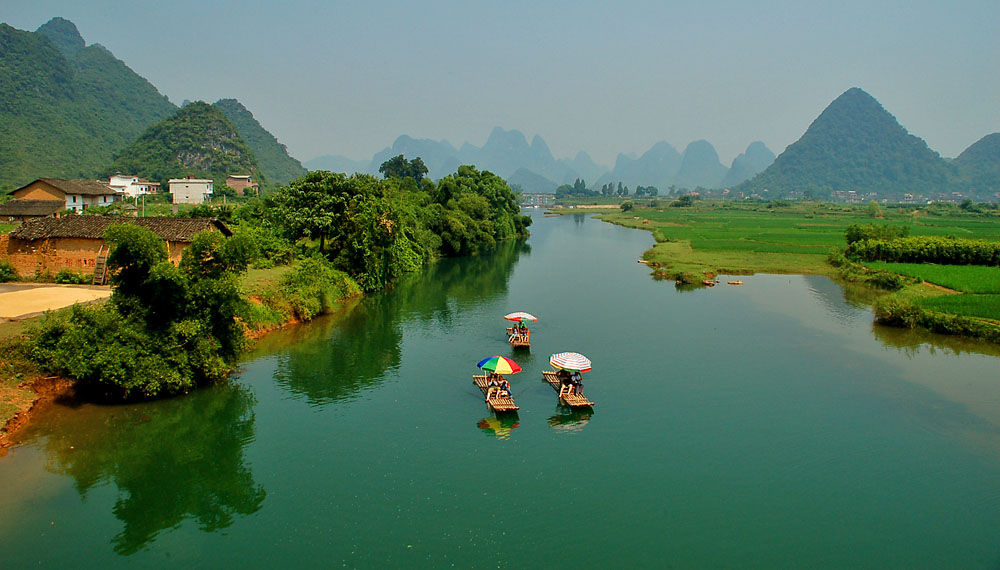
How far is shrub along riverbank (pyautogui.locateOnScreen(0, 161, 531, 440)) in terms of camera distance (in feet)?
55.8

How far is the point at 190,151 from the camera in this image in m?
108

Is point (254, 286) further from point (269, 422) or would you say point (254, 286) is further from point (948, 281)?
point (948, 281)

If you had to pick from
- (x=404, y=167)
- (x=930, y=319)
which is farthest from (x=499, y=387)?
(x=404, y=167)

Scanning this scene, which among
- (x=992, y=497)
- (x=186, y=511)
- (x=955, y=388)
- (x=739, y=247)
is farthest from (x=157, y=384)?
(x=739, y=247)

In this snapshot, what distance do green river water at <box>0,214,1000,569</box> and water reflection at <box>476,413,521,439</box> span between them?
7cm

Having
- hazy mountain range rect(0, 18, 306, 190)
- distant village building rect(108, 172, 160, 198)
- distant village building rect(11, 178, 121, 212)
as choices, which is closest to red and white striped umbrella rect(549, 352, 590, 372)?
distant village building rect(11, 178, 121, 212)

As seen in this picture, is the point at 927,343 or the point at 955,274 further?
the point at 955,274

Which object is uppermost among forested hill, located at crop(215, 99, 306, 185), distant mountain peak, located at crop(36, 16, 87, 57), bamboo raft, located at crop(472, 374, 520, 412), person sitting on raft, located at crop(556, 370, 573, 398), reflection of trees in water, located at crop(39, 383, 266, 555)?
distant mountain peak, located at crop(36, 16, 87, 57)

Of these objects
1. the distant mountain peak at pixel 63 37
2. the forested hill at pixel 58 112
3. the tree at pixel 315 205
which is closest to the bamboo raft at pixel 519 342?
the tree at pixel 315 205

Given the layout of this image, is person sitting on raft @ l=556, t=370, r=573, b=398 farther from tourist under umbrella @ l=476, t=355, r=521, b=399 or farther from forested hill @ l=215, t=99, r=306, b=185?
forested hill @ l=215, t=99, r=306, b=185

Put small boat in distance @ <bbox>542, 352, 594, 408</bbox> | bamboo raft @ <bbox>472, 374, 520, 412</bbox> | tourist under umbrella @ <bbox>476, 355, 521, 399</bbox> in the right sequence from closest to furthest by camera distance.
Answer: bamboo raft @ <bbox>472, 374, 520, 412</bbox> → small boat in distance @ <bbox>542, 352, 594, 408</bbox> → tourist under umbrella @ <bbox>476, 355, 521, 399</bbox>

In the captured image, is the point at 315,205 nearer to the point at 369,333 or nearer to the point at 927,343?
the point at 369,333

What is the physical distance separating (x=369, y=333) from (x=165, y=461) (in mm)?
12620

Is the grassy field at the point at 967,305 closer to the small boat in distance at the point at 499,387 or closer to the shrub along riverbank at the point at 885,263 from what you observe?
the shrub along riverbank at the point at 885,263
